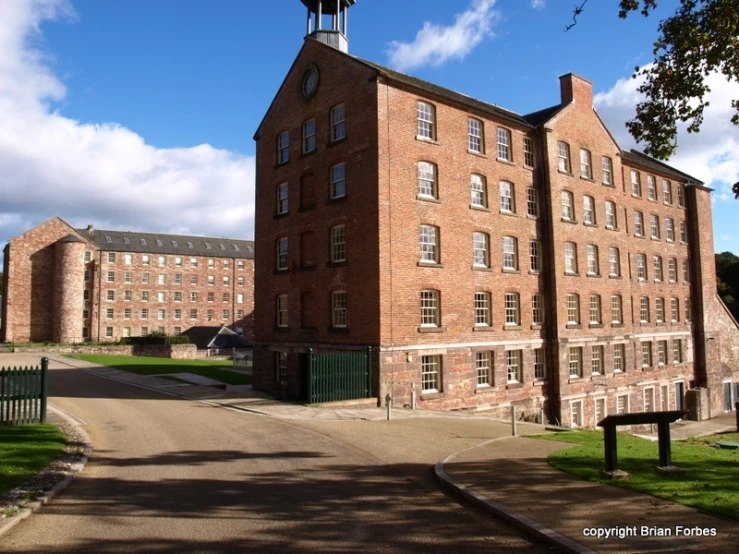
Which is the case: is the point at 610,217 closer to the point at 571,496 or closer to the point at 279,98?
the point at 279,98

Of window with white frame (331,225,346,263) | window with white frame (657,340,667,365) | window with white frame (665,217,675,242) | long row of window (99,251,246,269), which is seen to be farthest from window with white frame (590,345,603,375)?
long row of window (99,251,246,269)

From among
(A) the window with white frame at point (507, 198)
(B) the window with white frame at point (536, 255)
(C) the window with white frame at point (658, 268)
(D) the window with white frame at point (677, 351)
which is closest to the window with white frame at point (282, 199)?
(A) the window with white frame at point (507, 198)

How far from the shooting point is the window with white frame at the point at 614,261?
33.7 metres

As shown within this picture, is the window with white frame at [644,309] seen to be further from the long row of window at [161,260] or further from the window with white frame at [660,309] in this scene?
the long row of window at [161,260]

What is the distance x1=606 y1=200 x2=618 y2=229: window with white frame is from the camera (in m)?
33.9

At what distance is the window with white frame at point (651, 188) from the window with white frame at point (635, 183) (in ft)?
4.23

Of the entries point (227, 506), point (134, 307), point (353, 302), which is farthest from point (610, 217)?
point (134, 307)

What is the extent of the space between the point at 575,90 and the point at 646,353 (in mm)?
17365

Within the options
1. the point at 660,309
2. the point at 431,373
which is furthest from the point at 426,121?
the point at 660,309

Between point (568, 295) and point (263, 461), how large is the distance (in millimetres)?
22651

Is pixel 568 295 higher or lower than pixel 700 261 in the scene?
lower

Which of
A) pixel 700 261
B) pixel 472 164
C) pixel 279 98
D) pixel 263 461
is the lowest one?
pixel 263 461

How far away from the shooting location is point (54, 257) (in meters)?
69.3

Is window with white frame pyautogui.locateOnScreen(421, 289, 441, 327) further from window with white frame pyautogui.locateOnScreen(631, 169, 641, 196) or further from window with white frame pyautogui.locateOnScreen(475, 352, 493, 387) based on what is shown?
window with white frame pyautogui.locateOnScreen(631, 169, 641, 196)
